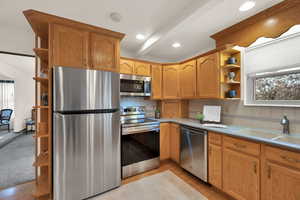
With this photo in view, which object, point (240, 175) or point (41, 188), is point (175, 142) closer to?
point (240, 175)

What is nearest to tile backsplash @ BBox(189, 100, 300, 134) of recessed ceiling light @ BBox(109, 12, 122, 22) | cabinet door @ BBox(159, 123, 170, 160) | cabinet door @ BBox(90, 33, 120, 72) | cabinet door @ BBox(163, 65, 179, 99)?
cabinet door @ BBox(163, 65, 179, 99)

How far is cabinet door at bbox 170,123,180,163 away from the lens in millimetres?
2570

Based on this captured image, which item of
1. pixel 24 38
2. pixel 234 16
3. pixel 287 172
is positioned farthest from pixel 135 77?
pixel 287 172

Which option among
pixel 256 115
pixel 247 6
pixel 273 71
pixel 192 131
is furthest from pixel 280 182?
pixel 247 6

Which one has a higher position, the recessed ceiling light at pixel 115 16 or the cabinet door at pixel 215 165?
the recessed ceiling light at pixel 115 16

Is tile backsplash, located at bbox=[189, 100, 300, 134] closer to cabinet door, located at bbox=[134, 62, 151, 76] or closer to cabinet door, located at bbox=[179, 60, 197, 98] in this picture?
cabinet door, located at bbox=[179, 60, 197, 98]

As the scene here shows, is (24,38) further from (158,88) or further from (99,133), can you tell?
(158,88)

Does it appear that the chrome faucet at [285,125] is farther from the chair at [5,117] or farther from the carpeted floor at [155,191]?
Result: the chair at [5,117]

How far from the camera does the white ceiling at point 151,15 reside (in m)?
1.61

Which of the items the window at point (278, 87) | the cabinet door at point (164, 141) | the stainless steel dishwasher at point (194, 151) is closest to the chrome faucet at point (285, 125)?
the window at point (278, 87)

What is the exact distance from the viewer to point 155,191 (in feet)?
6.29

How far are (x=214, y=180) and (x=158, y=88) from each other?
6.46ft

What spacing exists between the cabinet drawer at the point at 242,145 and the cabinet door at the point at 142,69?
1.91 metres

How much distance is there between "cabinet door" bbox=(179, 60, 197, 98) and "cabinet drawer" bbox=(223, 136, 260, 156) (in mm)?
1161
